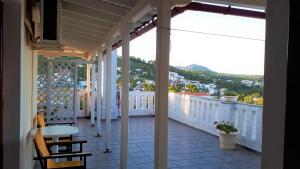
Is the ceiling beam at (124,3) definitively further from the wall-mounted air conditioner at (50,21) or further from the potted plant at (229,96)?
the potted plant at (229,96)

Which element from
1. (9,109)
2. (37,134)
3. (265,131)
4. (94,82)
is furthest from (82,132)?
(265,131)

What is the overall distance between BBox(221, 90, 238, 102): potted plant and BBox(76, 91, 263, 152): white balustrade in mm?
115

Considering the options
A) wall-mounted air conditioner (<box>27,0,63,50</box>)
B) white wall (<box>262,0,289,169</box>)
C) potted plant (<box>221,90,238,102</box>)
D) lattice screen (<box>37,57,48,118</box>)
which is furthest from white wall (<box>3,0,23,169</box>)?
potted plant (<box>221,90,238,102</box>)

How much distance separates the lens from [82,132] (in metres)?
7.33

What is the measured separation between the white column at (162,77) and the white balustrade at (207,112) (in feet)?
11.0

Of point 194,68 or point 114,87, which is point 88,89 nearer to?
point 114,87

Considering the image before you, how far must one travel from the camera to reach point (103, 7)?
3.79m

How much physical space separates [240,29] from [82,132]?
16.9ft

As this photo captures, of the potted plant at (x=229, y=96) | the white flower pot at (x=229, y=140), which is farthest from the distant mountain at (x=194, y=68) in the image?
the white flower pot at (x=229, y=140)

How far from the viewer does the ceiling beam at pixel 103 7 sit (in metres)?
3.74

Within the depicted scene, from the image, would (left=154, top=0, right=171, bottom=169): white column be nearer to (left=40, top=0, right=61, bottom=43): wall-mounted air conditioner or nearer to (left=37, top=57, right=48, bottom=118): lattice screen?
(left=40, top=0, right=61, bottom=43): wall-mounted air conditioner

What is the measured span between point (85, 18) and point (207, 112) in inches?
168

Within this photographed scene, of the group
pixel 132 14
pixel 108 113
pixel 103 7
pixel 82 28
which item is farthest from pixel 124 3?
pixel 108 113

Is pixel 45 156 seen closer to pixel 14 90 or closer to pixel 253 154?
pixel 14 90
